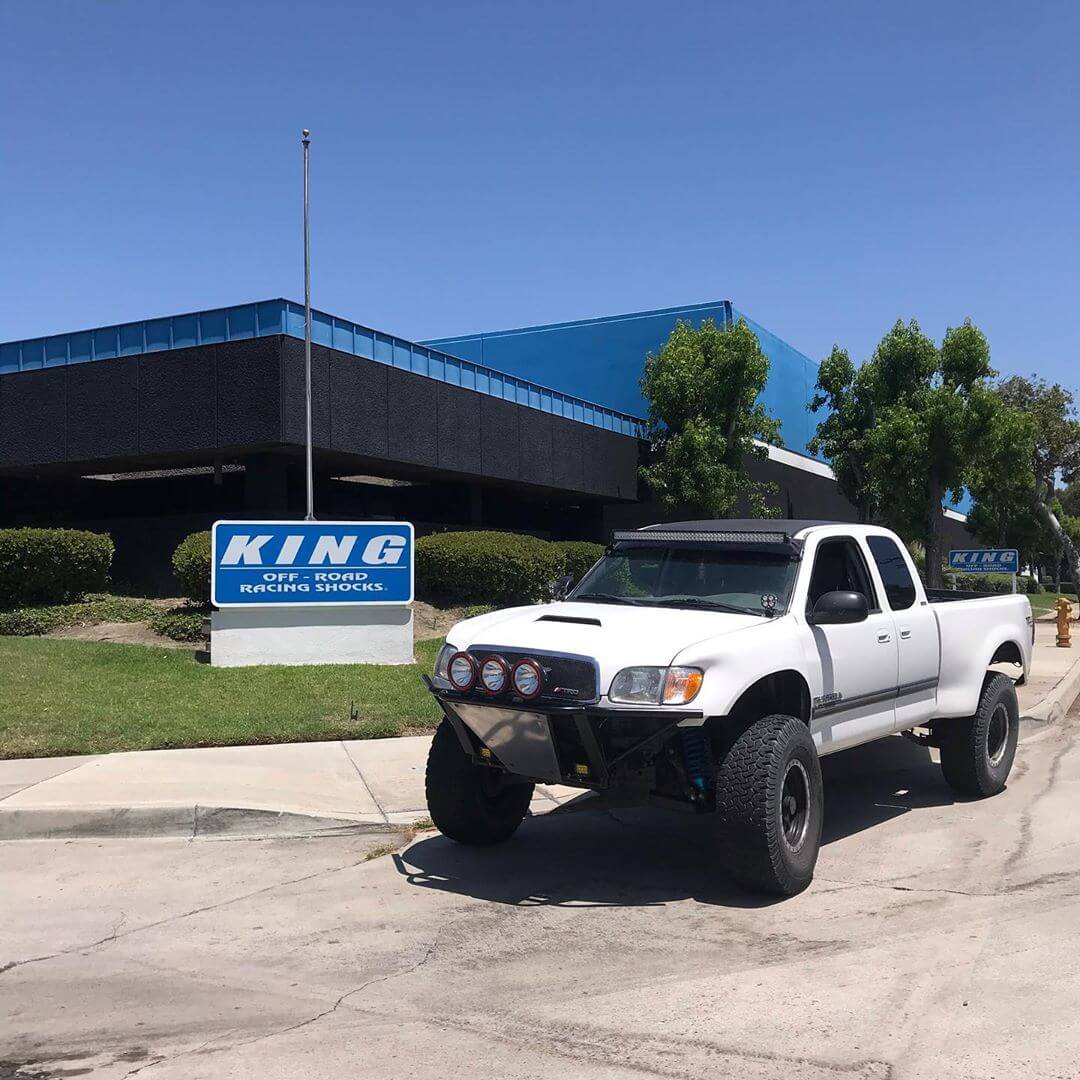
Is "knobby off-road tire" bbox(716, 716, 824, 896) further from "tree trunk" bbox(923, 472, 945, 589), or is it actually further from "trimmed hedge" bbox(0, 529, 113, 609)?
"tree trunk" bbox(923, 472, 945, 589)

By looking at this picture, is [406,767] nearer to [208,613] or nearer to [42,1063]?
[42,1063]

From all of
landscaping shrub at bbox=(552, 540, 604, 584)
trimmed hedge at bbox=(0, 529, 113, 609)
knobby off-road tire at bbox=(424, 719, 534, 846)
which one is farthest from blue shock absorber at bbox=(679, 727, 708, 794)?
landscaping shrub at bbox=(552, 540, 604, 584)

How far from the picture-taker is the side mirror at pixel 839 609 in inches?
247

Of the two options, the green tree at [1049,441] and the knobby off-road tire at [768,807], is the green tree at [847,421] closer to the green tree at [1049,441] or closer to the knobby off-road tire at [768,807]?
the green tree at [1049,441]

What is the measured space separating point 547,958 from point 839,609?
2580 millimetres

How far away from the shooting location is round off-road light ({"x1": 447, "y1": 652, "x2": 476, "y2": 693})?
592 cm

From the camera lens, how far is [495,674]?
19.1ft

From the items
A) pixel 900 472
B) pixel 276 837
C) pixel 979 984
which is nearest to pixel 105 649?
pixel 276 837

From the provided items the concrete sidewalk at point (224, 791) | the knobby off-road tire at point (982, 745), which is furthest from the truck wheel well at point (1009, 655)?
the concrete sidewalk at point (224, 791)

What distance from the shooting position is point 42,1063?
12.8ft

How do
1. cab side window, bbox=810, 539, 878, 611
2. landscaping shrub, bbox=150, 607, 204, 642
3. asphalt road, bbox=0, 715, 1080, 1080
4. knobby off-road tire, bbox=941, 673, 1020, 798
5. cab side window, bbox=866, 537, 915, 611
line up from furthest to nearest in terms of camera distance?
landscaping shrub, bbox=150, 607, 204, 642 < knobby off-road tire, bbox=941, 673, 1020, 798 < cab side window, bbox=866, 537, 915, 611 < cab side window, bbox=810, 539, 878, 611 < asphalt road, bbox=0, 715, 1080, 1080

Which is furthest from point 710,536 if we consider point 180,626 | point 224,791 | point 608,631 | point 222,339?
point 222,339

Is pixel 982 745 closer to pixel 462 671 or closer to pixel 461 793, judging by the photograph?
pixel 461 793

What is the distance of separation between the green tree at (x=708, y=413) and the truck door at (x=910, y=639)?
21172mm
